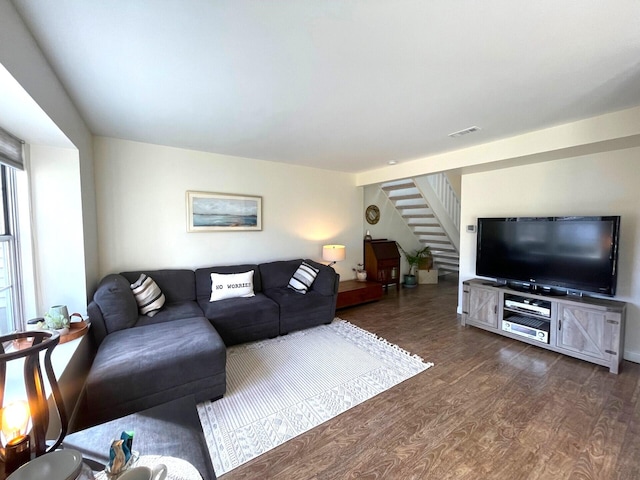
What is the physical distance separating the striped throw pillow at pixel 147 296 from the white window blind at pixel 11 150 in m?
1.33

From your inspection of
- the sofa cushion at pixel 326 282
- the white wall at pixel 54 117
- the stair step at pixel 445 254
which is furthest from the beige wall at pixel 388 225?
the white wall at pixel 54 117

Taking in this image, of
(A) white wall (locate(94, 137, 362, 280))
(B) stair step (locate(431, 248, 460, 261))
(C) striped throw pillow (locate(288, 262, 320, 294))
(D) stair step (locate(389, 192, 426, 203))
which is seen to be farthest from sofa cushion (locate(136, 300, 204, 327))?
(B) stair step (locate(431, 248, 460, 261))

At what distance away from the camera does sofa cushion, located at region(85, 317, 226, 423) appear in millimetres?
1713


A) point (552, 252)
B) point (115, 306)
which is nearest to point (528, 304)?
point (552, 252)

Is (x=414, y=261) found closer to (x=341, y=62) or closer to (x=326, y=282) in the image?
(x=326, y=282)

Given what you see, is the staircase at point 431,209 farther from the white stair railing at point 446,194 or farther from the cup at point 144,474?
the cup at point 144,474

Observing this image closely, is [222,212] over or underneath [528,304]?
over

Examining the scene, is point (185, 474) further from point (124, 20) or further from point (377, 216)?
point (377, 216)

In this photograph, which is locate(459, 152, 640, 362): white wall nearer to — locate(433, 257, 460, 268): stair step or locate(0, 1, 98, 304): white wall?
locate(433, 257, 460, 268): stair step

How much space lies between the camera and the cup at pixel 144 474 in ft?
2.92

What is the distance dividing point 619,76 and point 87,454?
11.6ft

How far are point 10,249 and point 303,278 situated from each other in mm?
2746

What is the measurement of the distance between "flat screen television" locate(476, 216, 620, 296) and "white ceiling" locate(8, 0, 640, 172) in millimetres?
1084

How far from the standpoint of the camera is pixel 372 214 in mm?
5570
